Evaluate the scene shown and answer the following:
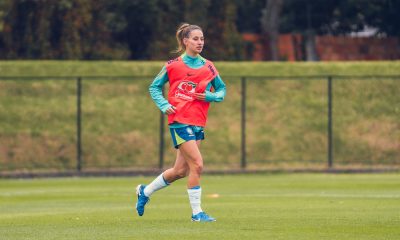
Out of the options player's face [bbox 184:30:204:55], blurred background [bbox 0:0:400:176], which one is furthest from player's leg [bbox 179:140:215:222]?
blurred background [bbox 0:0:400:176]

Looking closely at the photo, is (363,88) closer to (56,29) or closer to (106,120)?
(106,120)

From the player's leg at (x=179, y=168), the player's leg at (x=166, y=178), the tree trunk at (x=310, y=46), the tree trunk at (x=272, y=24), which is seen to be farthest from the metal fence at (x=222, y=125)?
the player's leg at (x=179, y=168)

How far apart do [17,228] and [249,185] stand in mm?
11318

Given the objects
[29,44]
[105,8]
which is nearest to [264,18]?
[105,8]

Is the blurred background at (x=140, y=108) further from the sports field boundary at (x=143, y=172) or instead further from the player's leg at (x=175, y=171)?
the player's leg at (x=175, y=171)

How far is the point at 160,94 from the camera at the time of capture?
44.8ft

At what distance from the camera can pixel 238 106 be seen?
3641cm

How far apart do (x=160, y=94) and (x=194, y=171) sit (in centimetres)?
96

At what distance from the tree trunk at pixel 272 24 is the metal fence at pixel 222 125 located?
11.9 meters

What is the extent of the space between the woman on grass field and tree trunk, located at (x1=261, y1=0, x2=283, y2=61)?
35298 millimetres

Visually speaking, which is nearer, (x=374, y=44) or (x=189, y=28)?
(x=189, y=28)

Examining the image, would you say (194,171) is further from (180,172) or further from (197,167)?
(180,172)

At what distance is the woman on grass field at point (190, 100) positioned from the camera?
1334 cm

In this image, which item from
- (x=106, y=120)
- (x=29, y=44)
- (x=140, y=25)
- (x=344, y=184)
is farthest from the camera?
(x=140, y=25)
